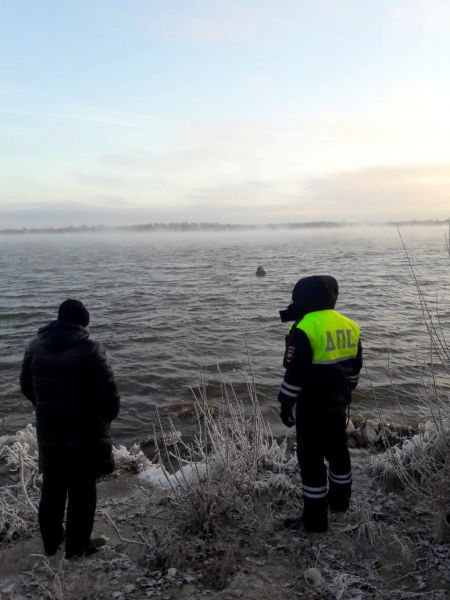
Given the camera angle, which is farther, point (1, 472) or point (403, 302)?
point (403, 302)

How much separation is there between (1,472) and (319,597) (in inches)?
190

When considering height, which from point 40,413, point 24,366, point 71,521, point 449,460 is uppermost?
A: point 24,366

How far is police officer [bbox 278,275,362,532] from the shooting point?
3.98 meters

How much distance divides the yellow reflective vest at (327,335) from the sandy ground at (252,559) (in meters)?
1.61

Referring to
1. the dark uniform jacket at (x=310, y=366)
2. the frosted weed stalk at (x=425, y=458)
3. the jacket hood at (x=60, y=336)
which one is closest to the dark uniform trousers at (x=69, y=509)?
the jacket hood at (x=60, y=336)

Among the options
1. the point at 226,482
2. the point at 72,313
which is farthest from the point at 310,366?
the point at 72,313

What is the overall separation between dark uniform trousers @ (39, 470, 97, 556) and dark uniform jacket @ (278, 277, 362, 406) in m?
1.97

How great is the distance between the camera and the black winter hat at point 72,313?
3.82 m

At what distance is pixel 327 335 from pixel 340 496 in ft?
5.70

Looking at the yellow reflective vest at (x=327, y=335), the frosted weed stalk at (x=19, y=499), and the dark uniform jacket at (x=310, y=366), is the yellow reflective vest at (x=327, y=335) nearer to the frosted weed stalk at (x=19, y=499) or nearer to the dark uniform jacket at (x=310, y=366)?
the dark uniform jacket at (x=310, y=366)

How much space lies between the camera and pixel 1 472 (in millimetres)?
6164

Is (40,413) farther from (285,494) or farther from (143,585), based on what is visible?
(285,494)

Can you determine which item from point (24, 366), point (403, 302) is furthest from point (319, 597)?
point (403, 302)

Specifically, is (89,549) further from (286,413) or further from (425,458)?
(425,458)
